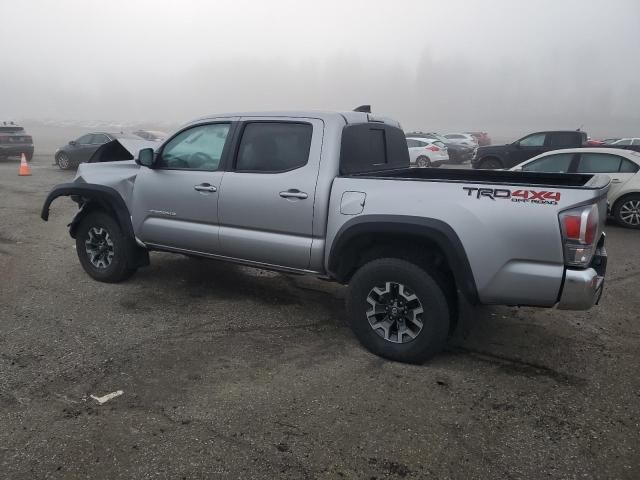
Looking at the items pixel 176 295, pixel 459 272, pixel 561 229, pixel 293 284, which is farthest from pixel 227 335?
pixel 561 229

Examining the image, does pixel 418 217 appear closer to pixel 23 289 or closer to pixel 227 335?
pixel 227 335

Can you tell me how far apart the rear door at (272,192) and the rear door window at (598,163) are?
7681 mm

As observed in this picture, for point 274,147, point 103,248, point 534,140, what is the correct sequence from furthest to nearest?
1. point 534,140
2. point 103,248
3. point 274,147

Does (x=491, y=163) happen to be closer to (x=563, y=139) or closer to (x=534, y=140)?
(x=534, y=140)

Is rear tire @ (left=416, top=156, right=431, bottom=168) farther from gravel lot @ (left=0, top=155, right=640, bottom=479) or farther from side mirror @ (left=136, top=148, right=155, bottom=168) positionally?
side mirror @ (left=136, top=148, right=155, bottom=168)

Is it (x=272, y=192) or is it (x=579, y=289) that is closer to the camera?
(x=579, y=289)

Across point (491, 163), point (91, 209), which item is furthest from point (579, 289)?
point (491, 163)

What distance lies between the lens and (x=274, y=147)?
4.52 m

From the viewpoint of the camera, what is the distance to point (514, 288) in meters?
3.50

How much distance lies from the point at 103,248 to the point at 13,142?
19.1 metres

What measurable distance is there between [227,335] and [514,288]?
2.33 metres

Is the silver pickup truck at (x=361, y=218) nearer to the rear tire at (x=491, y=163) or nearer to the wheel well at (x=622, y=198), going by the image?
the wheel well at (x=622, y=198)

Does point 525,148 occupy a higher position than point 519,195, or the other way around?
point 519,195

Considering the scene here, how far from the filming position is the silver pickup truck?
11.1ft
